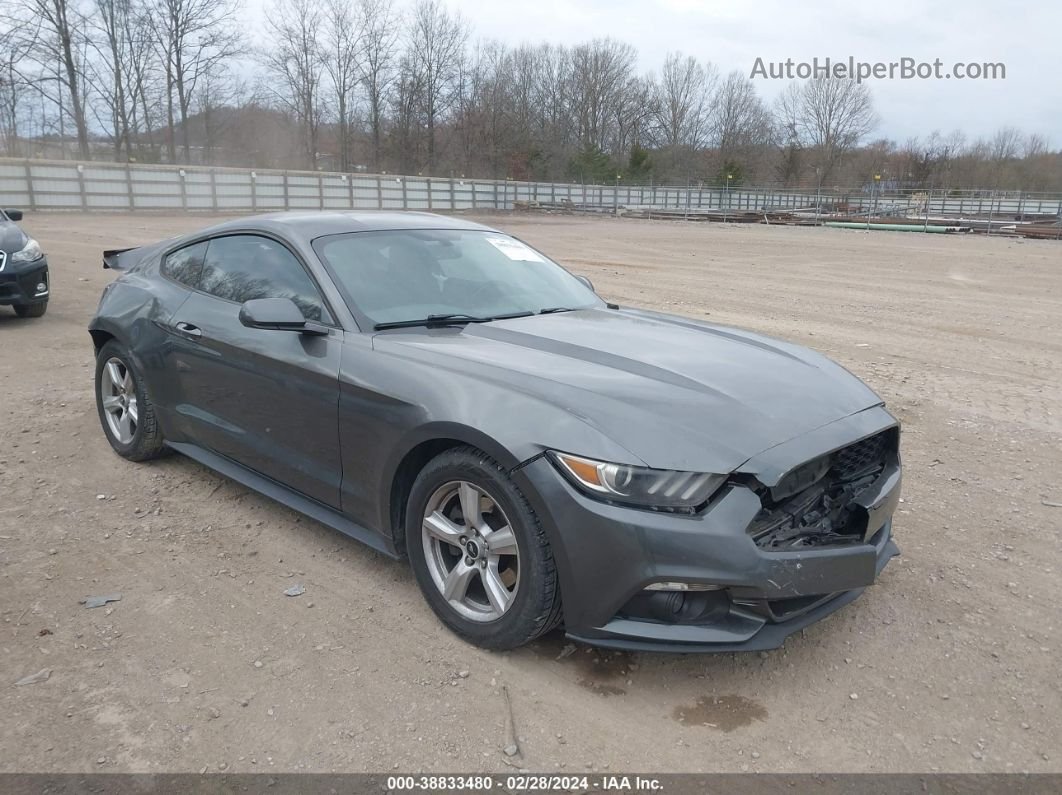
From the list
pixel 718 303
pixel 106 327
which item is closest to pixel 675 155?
pixel 718 303

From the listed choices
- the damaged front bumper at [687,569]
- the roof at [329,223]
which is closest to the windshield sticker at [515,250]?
the roof at [329,223]

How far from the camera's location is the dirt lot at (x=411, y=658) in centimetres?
247

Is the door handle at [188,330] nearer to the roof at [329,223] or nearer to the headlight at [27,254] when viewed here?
the roof at [329,223]

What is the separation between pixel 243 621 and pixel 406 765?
3.62 feet

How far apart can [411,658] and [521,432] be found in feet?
3.16

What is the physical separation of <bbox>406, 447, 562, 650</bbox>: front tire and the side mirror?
861 mm

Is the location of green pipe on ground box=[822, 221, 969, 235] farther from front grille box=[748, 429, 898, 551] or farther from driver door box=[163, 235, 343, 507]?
driver door box=[163, 235, 343, 507]

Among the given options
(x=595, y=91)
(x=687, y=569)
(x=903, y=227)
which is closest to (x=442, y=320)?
(x=687, y=569)

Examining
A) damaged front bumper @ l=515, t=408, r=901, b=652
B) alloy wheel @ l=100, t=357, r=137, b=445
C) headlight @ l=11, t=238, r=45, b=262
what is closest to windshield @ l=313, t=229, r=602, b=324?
damaged front bumper @ l=515, t=408, r=901, b=652

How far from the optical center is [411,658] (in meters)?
2.92

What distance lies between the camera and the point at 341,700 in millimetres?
2682

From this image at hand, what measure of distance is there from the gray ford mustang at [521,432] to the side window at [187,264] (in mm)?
25

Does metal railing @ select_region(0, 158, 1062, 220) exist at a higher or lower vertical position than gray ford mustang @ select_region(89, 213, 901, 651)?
higher

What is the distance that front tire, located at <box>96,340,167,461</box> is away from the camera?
459cm
